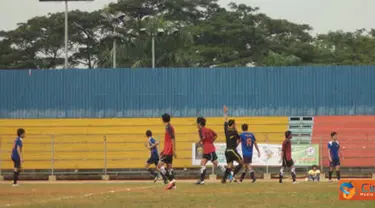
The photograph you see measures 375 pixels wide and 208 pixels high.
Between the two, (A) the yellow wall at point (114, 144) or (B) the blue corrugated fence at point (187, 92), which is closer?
(A) the yellow wall at point (114, 144)

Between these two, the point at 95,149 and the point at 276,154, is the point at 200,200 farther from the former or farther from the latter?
the point at 95,149

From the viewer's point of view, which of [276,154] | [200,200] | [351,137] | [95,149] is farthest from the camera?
[95,149]

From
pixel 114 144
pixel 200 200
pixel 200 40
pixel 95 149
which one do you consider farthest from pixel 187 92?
pixel 200 40

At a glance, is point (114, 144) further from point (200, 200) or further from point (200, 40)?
point (200, 40)

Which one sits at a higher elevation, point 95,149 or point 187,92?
point 187,92

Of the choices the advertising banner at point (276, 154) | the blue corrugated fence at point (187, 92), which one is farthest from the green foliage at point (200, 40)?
the advertising banner at point (276, 154)

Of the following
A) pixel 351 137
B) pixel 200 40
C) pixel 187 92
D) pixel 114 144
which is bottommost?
pixel 114 144

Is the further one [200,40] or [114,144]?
[200,40]

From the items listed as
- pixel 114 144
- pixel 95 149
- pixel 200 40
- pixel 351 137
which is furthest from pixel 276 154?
pixel 200 40

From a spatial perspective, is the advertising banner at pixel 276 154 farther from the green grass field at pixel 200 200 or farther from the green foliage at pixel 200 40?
the green foliage at pixel 200 40

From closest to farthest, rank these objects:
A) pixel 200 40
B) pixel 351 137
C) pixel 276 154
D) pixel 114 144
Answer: pixel 276 154 → pixel 351 137 → pixel 114 144 → pixel 200 40

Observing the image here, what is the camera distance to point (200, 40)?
78000 millimetres

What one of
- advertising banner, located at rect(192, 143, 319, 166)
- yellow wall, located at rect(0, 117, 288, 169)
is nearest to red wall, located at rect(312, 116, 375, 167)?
advertising banner, located at rect(192, 143, 319, 166)

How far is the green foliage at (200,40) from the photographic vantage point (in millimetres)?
75062
